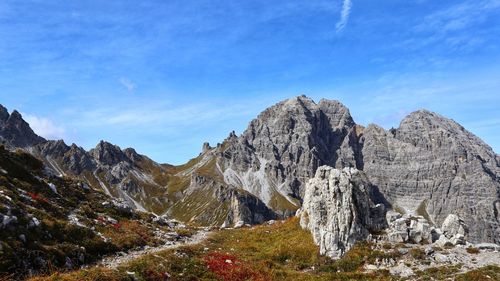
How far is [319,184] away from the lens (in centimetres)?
5084

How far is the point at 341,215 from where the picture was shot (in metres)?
42.8

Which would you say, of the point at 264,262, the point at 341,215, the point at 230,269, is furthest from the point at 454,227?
the point at 230,269

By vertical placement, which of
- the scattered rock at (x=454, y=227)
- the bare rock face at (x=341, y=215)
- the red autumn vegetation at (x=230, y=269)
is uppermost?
the bare rock face at (x=341, y=215)

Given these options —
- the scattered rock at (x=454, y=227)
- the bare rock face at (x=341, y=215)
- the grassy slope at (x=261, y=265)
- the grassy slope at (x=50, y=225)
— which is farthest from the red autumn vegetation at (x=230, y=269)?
the scattered rock at (x=454, y=227)

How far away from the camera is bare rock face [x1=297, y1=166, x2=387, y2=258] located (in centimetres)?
4122

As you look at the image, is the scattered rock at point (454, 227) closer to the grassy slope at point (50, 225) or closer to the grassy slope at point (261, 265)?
the grassy slope at point (261, 265)

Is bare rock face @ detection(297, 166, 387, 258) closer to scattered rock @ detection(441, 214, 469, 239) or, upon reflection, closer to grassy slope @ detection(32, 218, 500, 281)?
grassy slope @ detection(32, 218, 500, 281)

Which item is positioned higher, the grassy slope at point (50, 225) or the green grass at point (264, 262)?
the grassy slope at point (50, 225)

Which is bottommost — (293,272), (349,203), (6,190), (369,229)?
(293,272)

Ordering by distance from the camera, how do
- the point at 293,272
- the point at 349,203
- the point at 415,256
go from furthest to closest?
the point at 349,203, the point at 415,256, the point at 293,272

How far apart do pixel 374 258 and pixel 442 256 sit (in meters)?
5.90

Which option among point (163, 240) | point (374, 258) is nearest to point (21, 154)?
point (163, 240)

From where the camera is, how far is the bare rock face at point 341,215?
41219 mm

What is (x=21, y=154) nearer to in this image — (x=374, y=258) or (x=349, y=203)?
(x=349, y=203)
